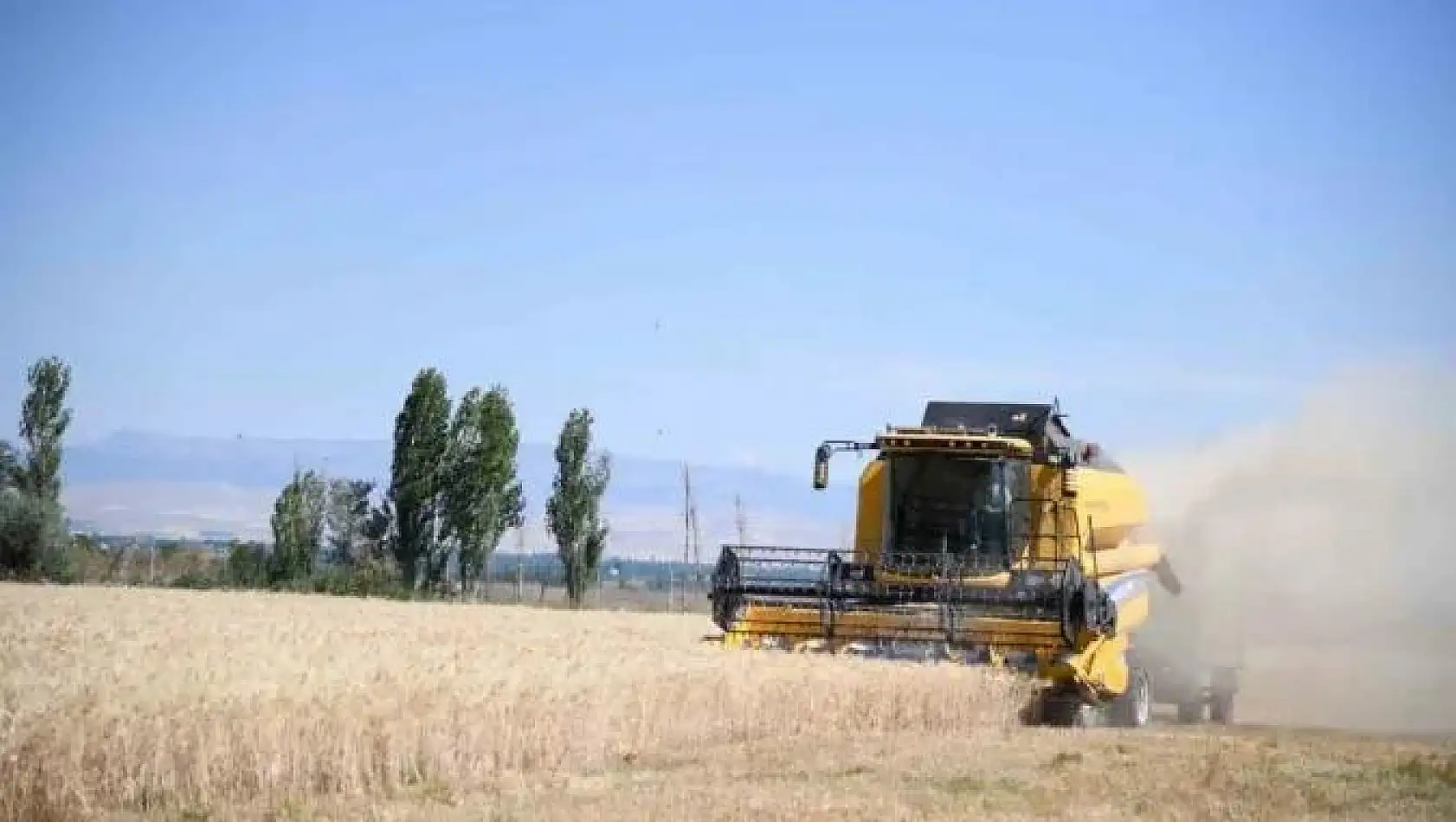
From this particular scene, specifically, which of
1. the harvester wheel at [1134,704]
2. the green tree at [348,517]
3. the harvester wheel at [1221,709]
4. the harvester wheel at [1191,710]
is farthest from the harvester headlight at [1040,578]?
the green tree at [348,517]

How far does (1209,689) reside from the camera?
27094 mm

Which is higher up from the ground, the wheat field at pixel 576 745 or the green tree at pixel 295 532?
the green tree at pixel 295 532

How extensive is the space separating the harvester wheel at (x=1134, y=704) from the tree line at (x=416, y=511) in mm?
35979

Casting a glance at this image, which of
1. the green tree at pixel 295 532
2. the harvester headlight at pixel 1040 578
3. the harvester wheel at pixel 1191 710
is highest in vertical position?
the green tree at pixel 295 532

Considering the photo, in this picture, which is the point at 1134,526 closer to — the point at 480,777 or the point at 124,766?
the point at 480,777

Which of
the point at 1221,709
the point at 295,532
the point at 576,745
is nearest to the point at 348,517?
the point at 295,532

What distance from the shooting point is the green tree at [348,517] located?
7593 centimetres

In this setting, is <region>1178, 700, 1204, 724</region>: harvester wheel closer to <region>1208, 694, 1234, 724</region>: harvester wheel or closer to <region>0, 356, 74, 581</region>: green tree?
<region>1208, 694, 1234, 724</region>: harvester wheel

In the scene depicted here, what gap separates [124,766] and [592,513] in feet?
173

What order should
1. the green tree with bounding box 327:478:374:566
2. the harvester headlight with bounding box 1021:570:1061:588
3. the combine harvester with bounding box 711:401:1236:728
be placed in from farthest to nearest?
the green tree with bounding box 327:478:374:566
the harvester headlight with bounding box 1021:570:1061:588
the combine harvester with bounding box 711:401:1236:728

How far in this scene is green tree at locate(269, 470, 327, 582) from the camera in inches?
2360

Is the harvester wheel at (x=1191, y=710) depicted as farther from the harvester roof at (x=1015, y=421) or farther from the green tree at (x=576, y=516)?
the green tree at (x=576, y=516)

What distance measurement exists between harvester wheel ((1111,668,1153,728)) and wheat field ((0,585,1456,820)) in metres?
3.47

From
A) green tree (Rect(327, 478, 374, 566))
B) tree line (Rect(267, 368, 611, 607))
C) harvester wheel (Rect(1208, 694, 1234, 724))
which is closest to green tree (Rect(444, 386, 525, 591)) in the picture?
tree line (Rect(267, 368, 611, 607))
